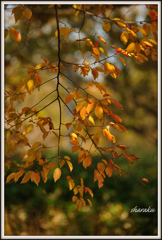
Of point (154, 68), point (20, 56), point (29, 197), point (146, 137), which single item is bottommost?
point (146, 137)

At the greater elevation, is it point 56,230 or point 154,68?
point 154,68

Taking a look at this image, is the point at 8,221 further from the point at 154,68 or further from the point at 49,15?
the point at 154,68

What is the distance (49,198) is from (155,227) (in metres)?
1.24

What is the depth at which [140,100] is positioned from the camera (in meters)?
4.96

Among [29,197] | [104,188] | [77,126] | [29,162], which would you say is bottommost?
[29,197]

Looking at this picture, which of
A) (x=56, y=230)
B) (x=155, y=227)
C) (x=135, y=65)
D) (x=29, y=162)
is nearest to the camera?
(x=29, y=162)

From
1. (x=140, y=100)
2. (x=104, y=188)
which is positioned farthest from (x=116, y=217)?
(x=140, y=100)

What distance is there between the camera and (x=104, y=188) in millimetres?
2750

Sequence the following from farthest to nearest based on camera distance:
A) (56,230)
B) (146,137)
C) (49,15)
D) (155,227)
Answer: (146,137) < (49,15) < (56,230) < (155,227)

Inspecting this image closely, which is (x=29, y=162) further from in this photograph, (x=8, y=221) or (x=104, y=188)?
(x=8, y=221)

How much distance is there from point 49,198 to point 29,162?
1.67 metres

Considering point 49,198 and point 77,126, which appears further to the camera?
point 49,198

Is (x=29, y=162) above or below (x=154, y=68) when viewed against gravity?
above

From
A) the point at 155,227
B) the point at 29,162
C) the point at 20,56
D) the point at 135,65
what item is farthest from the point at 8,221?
the point at 135,65
